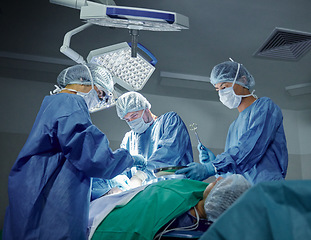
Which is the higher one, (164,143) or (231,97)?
(231,97)

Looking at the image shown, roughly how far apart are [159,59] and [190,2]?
1.05 metres

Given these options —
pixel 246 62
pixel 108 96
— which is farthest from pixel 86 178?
pixel 246 62

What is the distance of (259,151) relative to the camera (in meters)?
2.20

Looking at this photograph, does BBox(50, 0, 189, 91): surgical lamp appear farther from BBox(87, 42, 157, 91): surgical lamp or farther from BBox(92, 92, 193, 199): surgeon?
BBox(92, 92, 193, 199): surgeon

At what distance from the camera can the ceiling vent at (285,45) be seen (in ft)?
10.7

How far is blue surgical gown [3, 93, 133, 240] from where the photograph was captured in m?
1.55

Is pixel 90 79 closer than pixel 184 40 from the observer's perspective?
Yes

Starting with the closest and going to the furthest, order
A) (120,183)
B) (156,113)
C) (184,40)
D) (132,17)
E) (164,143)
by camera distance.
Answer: (132,17) < (120,183) < (164,143) < (184,40) < (156,113)

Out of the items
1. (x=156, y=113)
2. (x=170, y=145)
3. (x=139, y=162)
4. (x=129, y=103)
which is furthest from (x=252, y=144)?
(x=156, y=113)

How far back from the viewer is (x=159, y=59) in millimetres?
3855

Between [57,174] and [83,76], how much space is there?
696 millimetres

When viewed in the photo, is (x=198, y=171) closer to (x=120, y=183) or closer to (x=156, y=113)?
(x=120, y=183)

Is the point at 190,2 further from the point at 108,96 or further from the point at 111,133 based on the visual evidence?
the point at 111,133

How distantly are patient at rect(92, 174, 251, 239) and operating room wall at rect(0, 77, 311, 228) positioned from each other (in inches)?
101
